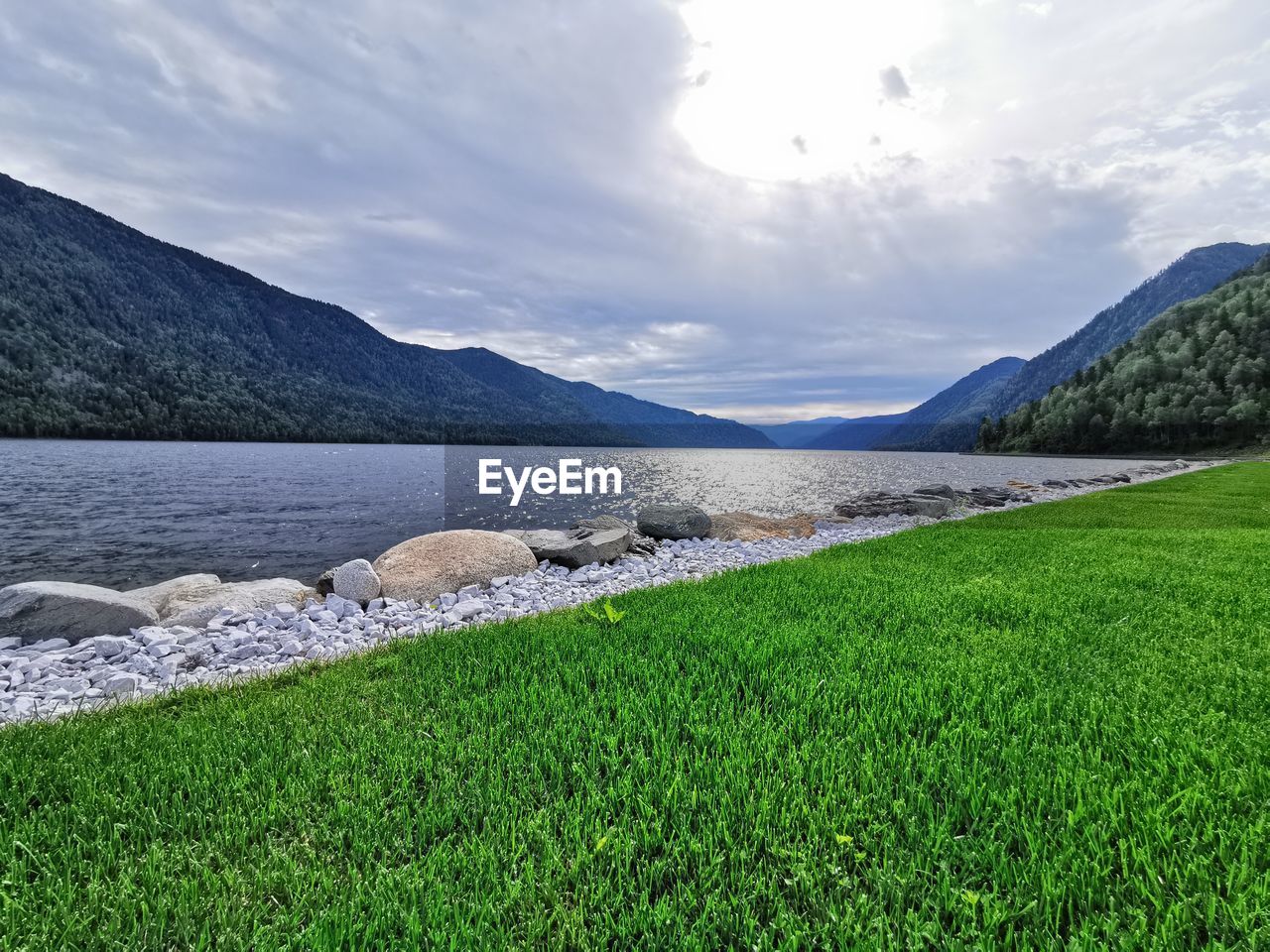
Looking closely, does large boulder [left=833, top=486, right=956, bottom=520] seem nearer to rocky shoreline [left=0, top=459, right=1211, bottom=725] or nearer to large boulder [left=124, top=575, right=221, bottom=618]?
rocky shoreline [left=0, top=459, right=1211, bottom=725]

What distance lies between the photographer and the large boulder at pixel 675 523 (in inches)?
649

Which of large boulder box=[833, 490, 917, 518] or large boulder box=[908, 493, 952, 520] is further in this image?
large boulder box=[833, 490, 917, 518]

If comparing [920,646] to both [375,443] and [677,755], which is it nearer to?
[677,755]

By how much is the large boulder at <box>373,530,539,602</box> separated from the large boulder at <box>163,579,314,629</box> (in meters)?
1.55

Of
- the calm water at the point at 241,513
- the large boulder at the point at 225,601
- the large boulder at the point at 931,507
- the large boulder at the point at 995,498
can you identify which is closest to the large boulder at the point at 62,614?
the large boulder at the point at 225,601

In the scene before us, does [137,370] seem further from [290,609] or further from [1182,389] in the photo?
[1182,389]

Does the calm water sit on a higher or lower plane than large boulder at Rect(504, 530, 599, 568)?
lower

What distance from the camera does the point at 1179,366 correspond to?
78000mm

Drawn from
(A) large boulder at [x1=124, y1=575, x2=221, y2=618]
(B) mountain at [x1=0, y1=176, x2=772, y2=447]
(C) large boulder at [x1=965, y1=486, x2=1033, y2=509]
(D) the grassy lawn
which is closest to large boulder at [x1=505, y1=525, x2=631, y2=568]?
(A) large boulder at [x1=124, y1=575, x2=221, y2=618]

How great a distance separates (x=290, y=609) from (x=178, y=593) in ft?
8.63

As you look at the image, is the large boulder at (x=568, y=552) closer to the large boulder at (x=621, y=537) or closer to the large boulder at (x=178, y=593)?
the large boulder at (x=621, y=537)

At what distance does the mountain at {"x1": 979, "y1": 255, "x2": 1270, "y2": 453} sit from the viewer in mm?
70312

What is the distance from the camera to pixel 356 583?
920cm

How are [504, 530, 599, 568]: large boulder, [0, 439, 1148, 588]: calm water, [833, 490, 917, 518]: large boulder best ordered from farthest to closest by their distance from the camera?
[833, 490, 917, 518]: large boulder → [0, 439, 1148, 588]: calm water → [504, 530, 599, 568]: large boulder
